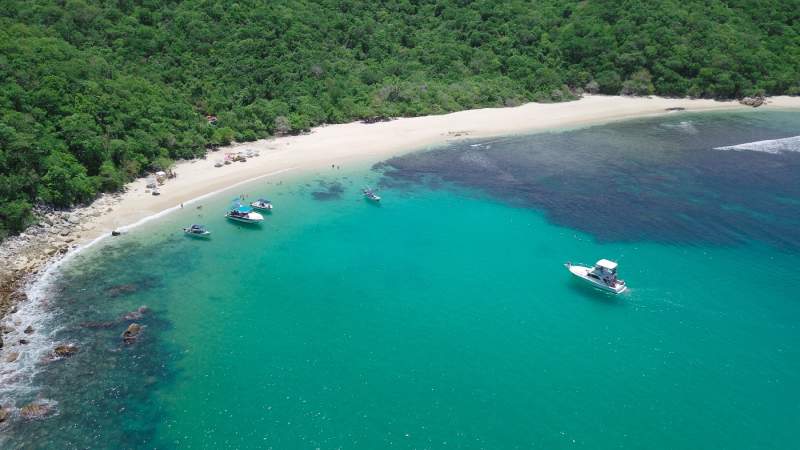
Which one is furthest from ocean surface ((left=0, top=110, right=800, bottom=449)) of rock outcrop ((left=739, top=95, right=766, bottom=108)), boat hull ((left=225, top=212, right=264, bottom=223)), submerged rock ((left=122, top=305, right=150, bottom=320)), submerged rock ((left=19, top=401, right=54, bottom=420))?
rock outcrop ((left=739, top=95, right=766, bottom=108))

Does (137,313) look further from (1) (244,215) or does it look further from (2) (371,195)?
(2) (371,195)

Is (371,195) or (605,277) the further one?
(371,195)

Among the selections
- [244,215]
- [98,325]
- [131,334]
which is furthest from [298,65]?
[131,334]

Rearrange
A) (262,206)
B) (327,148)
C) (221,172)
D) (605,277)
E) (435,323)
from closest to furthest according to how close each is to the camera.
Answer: (435,323)
(605,277)
(262,206)
(221,172)
(327,148)

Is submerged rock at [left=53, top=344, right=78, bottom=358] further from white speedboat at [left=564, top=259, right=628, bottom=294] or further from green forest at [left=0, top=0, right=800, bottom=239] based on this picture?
white speedboat at [left=564, top=259, right=628, bottom=294]

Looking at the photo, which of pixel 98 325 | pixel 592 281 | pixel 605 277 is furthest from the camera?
pixel 592 281

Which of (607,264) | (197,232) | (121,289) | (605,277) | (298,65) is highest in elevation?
(298,65)

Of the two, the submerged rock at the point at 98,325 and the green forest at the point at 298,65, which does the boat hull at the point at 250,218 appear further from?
the submerged rock at the point at 98,325

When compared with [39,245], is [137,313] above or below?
below
